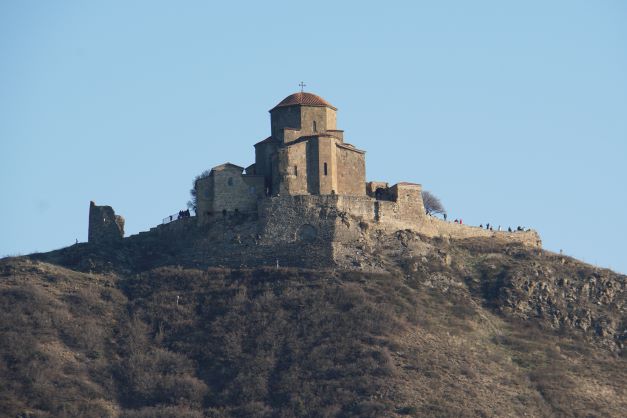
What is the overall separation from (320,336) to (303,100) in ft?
59.1

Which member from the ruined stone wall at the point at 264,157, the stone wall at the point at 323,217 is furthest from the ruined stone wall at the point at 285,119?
the stone wall at the point at 323,217

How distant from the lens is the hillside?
8881cm

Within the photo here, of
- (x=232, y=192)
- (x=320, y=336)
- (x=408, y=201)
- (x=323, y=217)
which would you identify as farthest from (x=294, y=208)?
(x=320, y=336)

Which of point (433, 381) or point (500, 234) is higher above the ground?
point (500, 234)

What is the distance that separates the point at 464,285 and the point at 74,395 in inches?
975

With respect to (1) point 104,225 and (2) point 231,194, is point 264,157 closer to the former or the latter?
(2) point 231,194

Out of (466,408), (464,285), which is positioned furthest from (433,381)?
(464,285)

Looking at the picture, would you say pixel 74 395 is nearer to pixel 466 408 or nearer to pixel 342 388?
pixel 342 388

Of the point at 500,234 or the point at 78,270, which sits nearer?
the point at 78,270

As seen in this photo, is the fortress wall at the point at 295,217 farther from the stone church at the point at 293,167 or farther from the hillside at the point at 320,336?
the hillside at the point at 320,336

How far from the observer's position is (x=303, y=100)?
347 feet

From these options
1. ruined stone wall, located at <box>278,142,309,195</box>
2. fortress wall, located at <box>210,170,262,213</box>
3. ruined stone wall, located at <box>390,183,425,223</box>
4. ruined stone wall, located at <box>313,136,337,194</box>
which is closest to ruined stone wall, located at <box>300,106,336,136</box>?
ruined stone wall, located at <box>313,136,337,194</box>

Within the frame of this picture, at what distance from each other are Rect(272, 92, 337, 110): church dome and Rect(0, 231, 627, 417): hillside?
9.51 m

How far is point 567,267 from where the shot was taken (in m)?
106
